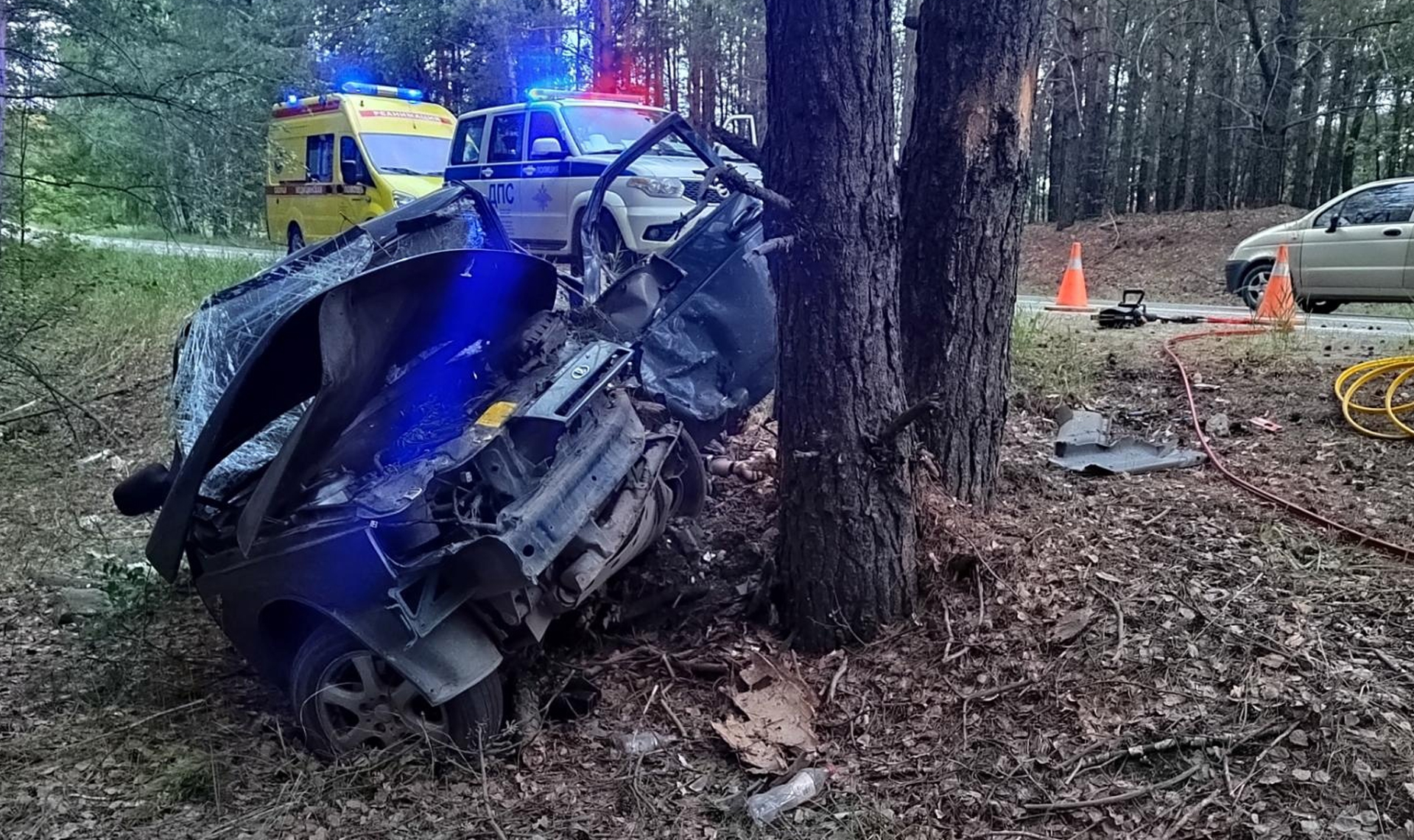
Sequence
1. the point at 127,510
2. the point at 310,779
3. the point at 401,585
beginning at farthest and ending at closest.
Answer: the point at 127,510 < the point at 310,779 < the point at 401,585

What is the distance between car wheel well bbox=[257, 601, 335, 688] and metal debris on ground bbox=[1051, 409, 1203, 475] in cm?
336

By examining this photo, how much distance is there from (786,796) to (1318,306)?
37.1 feet

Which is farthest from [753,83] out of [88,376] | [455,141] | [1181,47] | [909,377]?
[909,377]

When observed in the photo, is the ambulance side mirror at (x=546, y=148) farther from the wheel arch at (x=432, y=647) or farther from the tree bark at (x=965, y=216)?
the wheel arch at (x=432, y=647)

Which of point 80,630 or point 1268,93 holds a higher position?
point 1268,93

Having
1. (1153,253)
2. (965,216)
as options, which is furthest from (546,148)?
(1153,253)

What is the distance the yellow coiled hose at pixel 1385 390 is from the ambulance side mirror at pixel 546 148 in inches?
314

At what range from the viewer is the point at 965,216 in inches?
155

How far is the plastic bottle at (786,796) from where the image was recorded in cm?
279

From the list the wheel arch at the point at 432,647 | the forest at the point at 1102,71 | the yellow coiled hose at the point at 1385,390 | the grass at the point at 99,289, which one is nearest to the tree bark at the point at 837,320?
the wheel arch at the point at 432,647

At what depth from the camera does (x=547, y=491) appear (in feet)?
10.2

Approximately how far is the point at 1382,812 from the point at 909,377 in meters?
2.19

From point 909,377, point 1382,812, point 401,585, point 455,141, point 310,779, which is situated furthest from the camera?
point 455,141

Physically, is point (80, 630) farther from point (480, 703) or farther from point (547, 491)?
point (547, 491)
